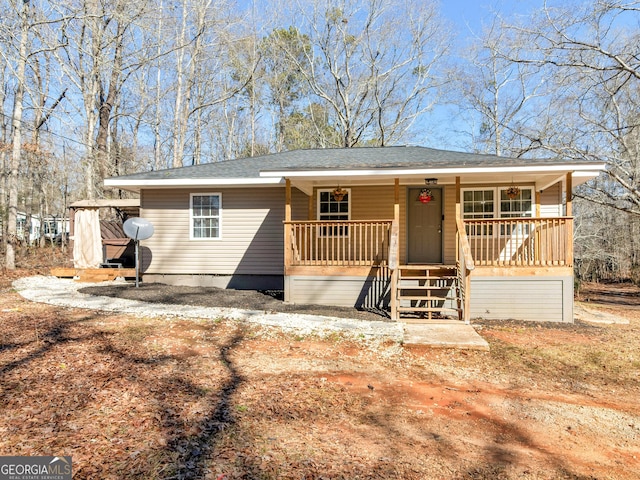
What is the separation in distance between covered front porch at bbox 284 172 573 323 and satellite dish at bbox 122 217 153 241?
11.8ft

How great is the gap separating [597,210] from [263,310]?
2018cm

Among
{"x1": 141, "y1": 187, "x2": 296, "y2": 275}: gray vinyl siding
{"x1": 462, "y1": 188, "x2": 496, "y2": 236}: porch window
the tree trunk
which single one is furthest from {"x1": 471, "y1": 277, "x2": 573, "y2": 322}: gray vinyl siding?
the tree trunk

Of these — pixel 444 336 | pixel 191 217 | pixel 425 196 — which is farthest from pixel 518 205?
pixel 191 217

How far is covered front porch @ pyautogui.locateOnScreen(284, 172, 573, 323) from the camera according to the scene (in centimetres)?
741

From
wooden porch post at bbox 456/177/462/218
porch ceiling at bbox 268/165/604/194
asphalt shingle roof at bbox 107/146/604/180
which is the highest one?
asphalt shingle roof at bbox 107/146/604/180

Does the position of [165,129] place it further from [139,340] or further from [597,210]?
[597,210]

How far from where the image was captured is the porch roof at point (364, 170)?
7.47 m

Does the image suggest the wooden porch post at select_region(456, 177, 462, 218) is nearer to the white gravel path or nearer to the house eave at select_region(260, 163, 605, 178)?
the house eave at select_region(260, 163, 605, 178)

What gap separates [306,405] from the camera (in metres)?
3.49

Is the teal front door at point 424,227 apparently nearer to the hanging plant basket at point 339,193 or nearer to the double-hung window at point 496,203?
the double-hung window at point 496,203

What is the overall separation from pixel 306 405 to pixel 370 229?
19.2ft

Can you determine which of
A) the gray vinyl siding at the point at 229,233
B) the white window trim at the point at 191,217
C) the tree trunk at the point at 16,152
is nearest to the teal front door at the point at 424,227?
the gray vinyl siding at the point at 229,233

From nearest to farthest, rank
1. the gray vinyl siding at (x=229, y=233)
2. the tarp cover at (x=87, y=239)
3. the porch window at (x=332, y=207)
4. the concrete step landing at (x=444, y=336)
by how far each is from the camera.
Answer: the concrete step landing at (x=444, y=336)
the porch window at (x=332, y=207)
the gray vinyl siding at (x=229, y=233)
the tarp cover at (x=87, y=239)

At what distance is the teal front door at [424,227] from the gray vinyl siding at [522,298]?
200cm
